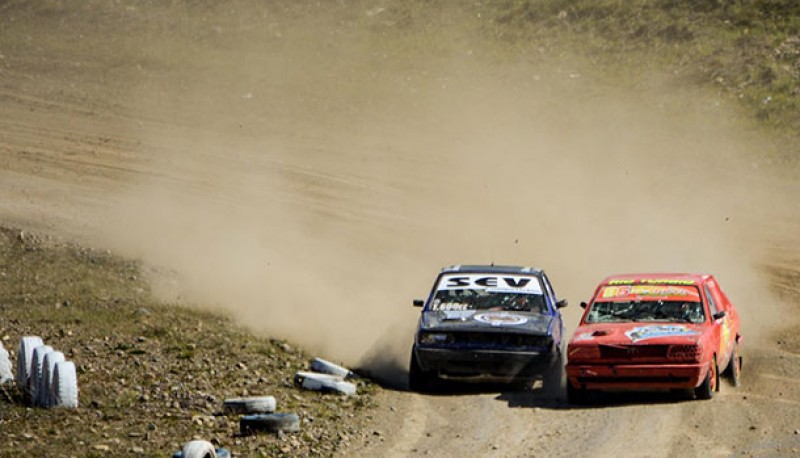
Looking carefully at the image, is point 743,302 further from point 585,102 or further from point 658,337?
point 585,102

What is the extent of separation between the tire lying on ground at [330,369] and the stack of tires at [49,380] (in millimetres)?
3170

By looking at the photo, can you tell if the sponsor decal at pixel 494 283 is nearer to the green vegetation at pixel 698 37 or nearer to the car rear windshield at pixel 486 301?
the car rear windshield at pixel 486 301

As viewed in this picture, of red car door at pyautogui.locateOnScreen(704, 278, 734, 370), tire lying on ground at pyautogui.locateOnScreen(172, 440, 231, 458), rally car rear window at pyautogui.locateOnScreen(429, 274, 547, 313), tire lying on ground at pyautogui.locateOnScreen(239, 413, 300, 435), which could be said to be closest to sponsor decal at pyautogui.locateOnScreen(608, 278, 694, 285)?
red car door at pyautogui.locateOnScreen(704, 278, 734, 370)

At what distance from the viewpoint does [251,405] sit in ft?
46.8

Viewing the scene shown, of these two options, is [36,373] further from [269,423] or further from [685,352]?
[685,352]

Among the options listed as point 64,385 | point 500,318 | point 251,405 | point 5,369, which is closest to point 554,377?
Result: point 500,318

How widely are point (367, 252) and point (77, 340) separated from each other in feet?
28.5

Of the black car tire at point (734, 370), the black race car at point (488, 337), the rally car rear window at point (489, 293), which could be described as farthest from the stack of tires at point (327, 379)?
the black car tire at point (734, 370)

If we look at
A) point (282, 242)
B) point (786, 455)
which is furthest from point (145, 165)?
point (786, 455)

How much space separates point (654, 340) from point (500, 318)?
2.07 m

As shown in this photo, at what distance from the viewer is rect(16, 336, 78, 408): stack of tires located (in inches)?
555

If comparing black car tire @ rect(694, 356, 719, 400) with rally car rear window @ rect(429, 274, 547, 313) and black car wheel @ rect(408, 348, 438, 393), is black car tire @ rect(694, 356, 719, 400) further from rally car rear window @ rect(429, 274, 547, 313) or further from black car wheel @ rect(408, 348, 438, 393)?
black car wheel @ rect(408, 348, 438, 393)

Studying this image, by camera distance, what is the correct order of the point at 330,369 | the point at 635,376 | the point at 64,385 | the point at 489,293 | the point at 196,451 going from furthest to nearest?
the point at 489,293 → the point at 330,369 → the point at 635,376 → the point at 64,385 → the point at 196,451

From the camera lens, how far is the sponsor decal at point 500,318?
16.1 m
